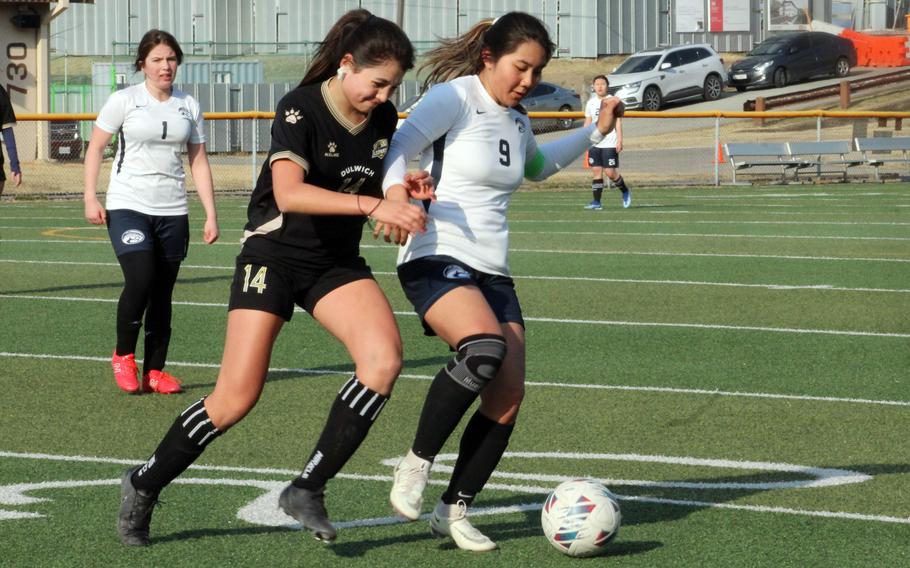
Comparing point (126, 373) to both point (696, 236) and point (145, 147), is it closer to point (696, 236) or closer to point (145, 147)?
point (145, 147)

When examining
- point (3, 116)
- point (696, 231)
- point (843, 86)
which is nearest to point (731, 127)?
point (843, 86)

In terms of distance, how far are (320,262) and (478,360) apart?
671mm

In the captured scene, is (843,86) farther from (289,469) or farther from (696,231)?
(289,469)

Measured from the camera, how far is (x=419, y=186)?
5043 millimetres

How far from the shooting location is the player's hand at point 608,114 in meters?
5.82

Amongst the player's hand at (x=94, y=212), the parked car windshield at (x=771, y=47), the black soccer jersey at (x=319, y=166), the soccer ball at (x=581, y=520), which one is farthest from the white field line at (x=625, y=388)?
the parked car windshield at (x=771, y=47)

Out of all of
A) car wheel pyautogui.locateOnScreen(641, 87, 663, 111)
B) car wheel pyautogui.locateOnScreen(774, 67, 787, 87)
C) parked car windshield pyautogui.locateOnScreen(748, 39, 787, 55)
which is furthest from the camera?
parked car windshield pyautogui.locateOnScreen(748, 39, 787, 55)

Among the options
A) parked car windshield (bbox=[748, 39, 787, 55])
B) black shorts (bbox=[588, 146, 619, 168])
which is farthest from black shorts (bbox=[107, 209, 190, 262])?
parked car windshield (bbox=[748, 39, 787, 55])

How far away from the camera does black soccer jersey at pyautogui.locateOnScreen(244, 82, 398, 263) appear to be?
505 centimetres

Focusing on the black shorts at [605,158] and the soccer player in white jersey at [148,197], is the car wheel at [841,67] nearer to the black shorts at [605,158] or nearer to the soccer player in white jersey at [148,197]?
the black shorts at [605,158]

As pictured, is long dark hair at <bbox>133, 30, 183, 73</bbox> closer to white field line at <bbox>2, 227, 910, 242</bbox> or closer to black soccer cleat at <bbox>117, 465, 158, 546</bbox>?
black soccer cleat at <bbox>117, 465, 158, 546</bbox>

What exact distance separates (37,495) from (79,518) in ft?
1.62

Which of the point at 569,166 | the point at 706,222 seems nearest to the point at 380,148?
the point at 706,222

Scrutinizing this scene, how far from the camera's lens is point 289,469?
6676 millimetres
